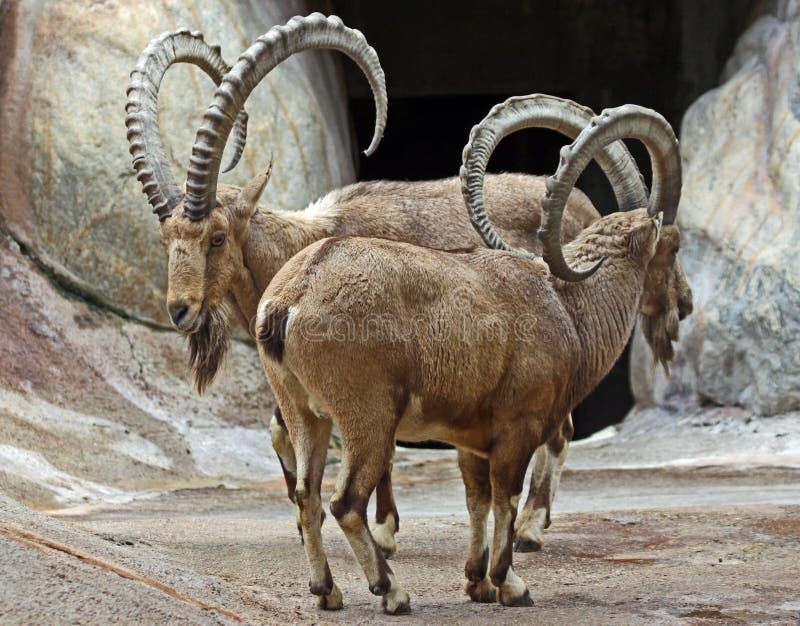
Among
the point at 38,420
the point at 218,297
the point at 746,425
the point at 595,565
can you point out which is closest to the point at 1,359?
the point at 38,420

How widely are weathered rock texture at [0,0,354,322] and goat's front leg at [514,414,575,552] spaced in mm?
4747

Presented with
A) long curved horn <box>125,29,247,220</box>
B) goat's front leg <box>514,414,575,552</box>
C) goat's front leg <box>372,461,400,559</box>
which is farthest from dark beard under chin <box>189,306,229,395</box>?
goat's front leg <box>514,414,575,552</box>

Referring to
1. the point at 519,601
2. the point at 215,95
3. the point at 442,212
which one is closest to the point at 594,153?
the point at 442,212

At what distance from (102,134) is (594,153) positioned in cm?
623

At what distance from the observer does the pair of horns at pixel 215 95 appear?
6.68 meters

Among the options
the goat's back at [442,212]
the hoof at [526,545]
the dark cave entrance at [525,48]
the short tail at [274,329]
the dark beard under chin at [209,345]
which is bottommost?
the hoof at [526,545]

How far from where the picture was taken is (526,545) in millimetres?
6934

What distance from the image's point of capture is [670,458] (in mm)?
10867

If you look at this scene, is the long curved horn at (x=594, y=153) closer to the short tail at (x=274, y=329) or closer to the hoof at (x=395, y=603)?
the short tail at (x=274, y=329)

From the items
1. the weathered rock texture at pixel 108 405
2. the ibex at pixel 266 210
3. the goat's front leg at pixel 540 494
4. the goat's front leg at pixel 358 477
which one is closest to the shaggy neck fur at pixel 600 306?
the ibex at pixel 266 210

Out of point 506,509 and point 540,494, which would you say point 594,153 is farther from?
point 540,494

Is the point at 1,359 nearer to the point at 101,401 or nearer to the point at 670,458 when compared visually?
the point at 101,401

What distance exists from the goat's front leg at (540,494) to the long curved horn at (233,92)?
2.11 m

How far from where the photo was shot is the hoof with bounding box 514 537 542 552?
271 inches
